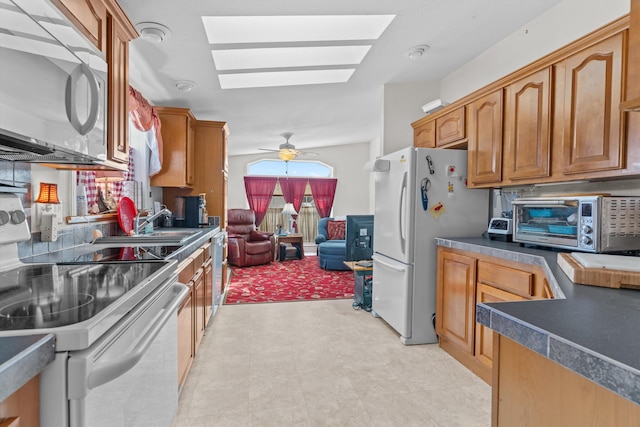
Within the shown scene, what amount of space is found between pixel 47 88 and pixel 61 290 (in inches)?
25.4

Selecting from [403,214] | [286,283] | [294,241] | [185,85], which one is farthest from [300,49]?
[294,241]

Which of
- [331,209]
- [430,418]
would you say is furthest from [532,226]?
[331,209]

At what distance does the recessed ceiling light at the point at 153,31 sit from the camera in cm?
196

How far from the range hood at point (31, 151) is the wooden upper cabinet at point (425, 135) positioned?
263 cm

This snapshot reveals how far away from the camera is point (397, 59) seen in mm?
2848

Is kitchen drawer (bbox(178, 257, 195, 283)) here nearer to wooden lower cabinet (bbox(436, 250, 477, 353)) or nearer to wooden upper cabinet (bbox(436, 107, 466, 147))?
wooden lower cabinet (bbox(436, 250, 477, 353))

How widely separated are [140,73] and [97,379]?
8.74 ft

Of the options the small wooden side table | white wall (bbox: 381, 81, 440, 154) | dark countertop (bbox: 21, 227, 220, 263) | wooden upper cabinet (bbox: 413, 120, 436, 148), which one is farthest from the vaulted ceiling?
the small wooden side table

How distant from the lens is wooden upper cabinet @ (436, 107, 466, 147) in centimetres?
263

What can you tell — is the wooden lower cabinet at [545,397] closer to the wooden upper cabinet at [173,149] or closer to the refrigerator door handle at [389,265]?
the refrigerator door handle at [389,265]

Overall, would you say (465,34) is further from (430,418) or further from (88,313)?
(88,313)

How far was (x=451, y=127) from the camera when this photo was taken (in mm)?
2748

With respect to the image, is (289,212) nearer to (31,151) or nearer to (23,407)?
(31,151)

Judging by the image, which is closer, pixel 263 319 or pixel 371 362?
pixel 371 362
